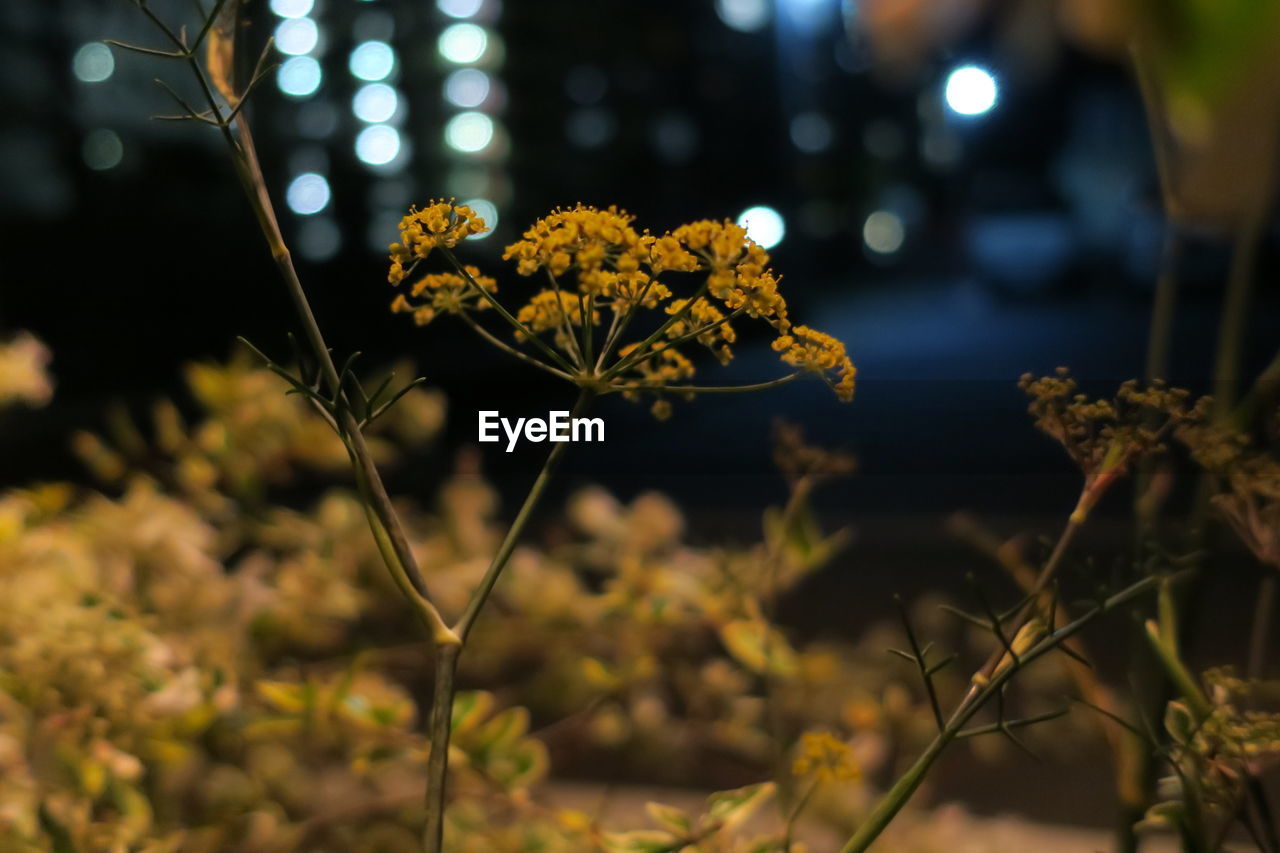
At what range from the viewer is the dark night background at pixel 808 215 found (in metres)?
0.45

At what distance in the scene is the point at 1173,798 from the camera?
41cm

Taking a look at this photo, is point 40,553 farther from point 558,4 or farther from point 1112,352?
point 1112,352

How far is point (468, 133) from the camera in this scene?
2.21 feet

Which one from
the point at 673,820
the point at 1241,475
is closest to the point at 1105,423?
the point at 1241,475

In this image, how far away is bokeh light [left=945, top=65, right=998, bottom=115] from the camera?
0.40 metres

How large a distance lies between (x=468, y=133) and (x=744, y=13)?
0.65 feet

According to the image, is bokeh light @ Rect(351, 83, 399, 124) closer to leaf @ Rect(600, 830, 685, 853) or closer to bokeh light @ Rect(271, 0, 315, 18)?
bokeh light @ Rect(271, 0, 315, 18)

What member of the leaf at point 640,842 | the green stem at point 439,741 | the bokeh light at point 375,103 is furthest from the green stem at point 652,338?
the bokeh light at point 375,103

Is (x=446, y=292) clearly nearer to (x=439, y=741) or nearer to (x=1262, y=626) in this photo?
(x=439, y=741)

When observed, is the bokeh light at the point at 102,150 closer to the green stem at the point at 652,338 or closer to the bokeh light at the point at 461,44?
the bokeh light at the point at 461,44

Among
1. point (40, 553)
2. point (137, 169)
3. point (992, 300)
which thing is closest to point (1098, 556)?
point (992, 300)

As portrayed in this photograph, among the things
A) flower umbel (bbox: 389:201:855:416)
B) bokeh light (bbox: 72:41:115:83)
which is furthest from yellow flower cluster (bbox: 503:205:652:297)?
bokeh light (bbox: 72:41:115:83)

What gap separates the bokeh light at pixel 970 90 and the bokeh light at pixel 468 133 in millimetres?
316

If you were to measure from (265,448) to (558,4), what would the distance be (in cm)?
45
